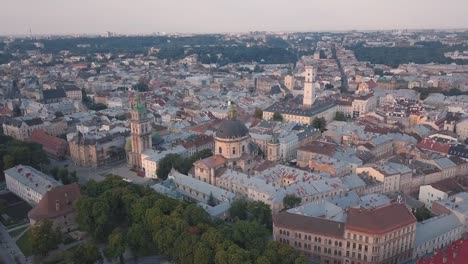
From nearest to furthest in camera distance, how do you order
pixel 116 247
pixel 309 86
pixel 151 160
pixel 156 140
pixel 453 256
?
pixel 453 256 < pixel 116 247 < pixel 151 160 < pixel 156 140 < pixel 309 86

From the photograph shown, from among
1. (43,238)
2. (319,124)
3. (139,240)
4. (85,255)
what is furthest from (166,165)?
(319,124)

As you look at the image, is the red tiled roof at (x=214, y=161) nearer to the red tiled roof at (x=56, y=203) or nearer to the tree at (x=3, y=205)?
the red tiled roof at (x=56, y=203)

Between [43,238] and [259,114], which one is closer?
[43,238]

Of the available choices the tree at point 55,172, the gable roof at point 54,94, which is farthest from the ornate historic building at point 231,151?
the gable roof at point 54,94

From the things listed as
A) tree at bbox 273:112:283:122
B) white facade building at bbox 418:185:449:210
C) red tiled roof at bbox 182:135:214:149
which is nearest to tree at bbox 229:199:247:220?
white facade building at bbox 418:185:449:210

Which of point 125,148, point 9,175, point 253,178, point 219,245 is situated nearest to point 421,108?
point 253,178

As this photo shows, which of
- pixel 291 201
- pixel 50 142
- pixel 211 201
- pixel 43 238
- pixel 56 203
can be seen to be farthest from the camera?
pixel 50 142

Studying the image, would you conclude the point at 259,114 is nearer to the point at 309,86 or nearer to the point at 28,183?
the point at 309,86
